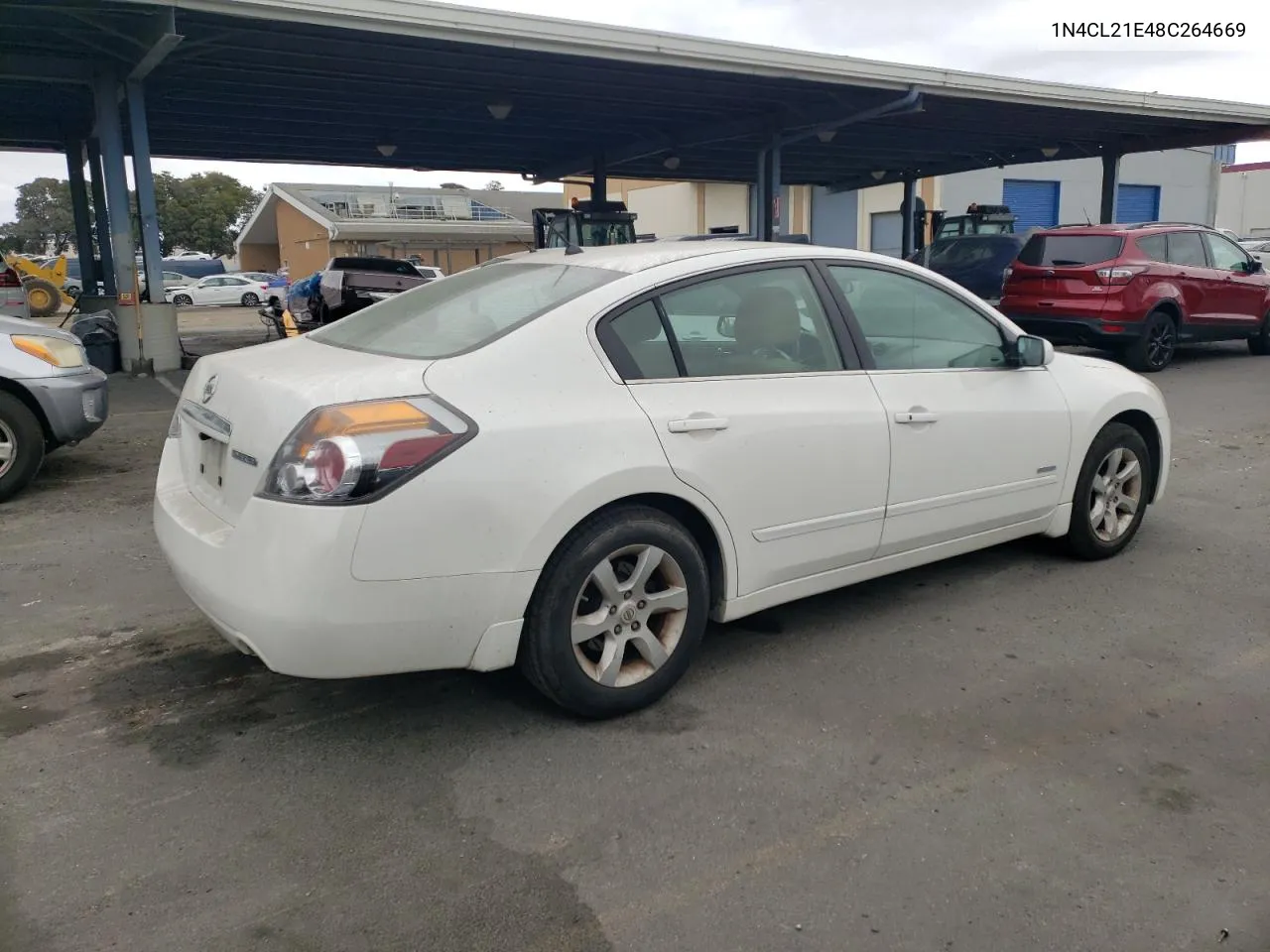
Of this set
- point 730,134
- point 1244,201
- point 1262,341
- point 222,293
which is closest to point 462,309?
point 1262,341

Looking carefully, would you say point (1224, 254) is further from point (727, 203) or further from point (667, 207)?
point (667, 207)

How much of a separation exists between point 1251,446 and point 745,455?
20.5 ft

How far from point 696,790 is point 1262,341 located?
1396 centimetres

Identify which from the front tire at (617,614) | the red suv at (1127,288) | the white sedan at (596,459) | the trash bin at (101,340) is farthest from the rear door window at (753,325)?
the trash bin at (101,340)

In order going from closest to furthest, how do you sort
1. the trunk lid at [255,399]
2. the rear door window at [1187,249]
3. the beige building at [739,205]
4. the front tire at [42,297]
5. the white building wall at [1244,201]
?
the trunk lid at [255,399] → the rear door window at [1187,249] → the front tire at [42,297] → the beige building at [739,205] → the white building wall at [1244,201]

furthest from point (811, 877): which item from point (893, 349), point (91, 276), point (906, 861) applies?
point (91, 276)

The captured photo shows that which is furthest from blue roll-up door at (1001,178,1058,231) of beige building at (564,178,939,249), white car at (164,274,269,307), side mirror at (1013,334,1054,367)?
side mirror at (1013,334,1054,367)

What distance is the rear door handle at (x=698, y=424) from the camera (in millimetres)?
3297

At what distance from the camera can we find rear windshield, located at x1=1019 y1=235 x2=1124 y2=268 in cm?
1147

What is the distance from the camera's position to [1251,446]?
784cm

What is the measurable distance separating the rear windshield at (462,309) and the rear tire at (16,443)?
10.7 feet

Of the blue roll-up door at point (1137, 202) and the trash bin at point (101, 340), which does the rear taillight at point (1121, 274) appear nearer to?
the trash bin at point (101, 340)

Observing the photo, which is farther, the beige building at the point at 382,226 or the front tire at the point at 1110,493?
the beige building at the point at 382,226

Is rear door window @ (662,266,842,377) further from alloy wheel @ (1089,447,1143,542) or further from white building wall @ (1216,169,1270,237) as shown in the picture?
white building wall @ (1216,169,1270,237)
